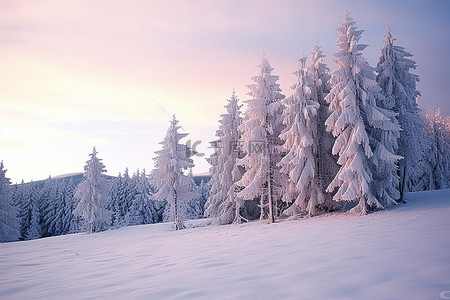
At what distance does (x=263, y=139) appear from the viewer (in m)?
21.1

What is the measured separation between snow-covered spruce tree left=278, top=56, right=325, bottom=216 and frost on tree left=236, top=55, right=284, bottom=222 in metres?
1.07

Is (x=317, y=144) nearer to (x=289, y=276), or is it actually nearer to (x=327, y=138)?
(x=327, y=138)

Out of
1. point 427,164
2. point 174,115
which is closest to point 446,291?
point 174,115

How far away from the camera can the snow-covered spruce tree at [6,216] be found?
36500mm

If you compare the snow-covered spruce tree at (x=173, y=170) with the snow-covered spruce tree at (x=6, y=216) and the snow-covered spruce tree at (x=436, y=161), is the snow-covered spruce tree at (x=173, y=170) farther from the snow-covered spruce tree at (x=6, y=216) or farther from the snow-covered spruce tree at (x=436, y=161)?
the snow-covered spruce tree at (x=436, y=161)

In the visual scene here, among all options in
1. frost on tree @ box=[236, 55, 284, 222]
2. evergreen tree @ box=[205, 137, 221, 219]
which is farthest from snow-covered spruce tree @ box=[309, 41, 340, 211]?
evergreen tree @ box=[205, 137, 221, 219]

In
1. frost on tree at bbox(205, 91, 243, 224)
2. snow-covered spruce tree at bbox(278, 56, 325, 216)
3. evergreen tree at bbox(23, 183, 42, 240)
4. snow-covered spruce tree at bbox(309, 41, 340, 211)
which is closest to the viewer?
snow-covered spruce tree at bbox(278, 56, 325, 216)

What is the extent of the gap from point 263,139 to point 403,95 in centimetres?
1282

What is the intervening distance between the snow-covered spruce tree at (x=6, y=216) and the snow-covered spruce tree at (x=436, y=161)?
199ft

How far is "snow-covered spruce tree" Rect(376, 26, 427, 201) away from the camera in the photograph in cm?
2195

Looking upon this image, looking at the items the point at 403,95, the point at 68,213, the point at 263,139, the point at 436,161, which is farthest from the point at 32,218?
the point at 436,161

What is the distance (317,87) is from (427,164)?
90.7 feet

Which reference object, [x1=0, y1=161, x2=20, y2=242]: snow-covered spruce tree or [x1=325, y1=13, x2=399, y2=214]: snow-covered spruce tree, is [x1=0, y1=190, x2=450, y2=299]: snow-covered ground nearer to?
[x1=325, y1=13, x2=399, y2=214]: snow-covered spruce tree

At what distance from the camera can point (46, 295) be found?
5461 mm
